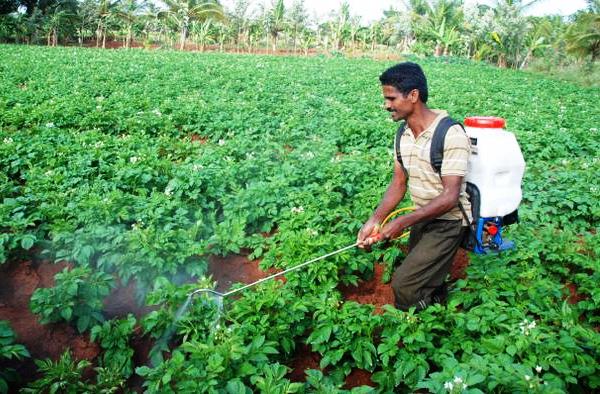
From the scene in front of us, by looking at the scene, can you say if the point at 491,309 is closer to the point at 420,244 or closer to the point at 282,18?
the point at 420,244

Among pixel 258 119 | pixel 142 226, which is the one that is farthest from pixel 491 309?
pixel 258 119

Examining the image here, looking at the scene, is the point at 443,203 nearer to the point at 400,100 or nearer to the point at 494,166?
the point at 494,166

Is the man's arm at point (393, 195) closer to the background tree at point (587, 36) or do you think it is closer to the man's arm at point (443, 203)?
the man's arm at point (443, 203)

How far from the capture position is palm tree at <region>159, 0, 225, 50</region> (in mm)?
38812

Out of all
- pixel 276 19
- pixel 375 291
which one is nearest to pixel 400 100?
pixel 375 291

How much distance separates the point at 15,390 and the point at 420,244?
2.64 metres

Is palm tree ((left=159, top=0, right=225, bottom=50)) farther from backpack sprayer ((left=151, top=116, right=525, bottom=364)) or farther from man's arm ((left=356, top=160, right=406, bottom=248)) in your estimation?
backpack sprayer ((left=151, top=116, right=525, bottom=364))

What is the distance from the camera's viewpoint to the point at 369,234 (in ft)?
9.77

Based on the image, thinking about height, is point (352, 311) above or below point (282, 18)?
below

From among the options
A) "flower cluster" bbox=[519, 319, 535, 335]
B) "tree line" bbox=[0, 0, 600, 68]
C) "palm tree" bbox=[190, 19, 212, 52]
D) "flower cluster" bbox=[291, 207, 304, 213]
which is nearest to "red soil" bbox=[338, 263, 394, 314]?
"flower cluster" bbox=[291, 207, 304, 213]

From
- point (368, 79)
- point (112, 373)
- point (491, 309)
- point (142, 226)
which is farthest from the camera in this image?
point (368, 79)

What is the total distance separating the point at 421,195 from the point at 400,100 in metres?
0.63

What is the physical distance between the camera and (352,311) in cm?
277

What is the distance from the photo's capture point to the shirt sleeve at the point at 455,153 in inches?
101
